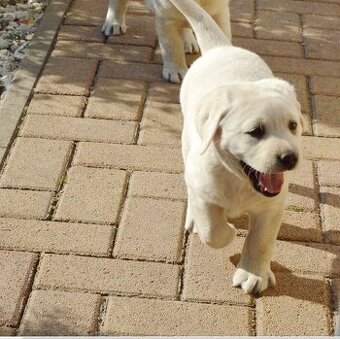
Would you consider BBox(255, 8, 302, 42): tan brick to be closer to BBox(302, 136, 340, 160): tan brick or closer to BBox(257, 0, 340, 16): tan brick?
BBox(257, 0, 340, 16): tan brick

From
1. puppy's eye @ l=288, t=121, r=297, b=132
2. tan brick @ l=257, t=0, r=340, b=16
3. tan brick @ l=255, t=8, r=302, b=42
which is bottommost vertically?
tan brick @ l=257, t=0, r=340, b=16

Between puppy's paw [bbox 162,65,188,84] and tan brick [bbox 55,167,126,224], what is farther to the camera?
puppy's paw [bbox 162,65,188,84]

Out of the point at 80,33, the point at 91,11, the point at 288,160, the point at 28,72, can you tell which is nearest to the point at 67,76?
the point at 28,72

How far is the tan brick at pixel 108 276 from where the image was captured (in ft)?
10.2

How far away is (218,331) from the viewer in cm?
293

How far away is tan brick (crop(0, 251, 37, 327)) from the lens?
2955mm

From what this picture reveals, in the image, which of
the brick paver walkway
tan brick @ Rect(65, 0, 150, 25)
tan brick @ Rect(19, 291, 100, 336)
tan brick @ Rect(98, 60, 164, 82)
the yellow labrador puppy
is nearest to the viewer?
tan brick @ Rect(19, 291, 100, 336)

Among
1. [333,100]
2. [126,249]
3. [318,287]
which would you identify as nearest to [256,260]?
[318,287]

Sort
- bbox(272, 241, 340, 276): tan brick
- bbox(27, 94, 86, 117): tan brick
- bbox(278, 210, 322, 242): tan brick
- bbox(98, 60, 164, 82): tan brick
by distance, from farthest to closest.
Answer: bbox(98, 60, 164, 82): tan brick
bbox(27, 94, 86, 117): tan brick
bbox(278, 210, 322, 242): tan brick
bbox(272, 241, 340, 276): tan brick

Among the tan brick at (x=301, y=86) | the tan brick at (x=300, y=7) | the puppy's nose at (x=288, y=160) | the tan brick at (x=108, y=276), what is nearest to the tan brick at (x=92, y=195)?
the tan brick at (x=108, y=276)

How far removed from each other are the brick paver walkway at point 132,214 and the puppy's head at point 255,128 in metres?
0.61

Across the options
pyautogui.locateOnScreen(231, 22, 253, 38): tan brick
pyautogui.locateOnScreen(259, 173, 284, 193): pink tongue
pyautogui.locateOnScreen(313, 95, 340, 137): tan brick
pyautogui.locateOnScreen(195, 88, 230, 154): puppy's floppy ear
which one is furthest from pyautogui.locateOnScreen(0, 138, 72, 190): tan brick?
pyautogui.locateOnScreen(231, 22, 253, 38): tan brick

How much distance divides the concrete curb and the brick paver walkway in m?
0.06

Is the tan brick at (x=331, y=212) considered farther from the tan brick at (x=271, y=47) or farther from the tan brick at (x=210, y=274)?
the tan brick at (x=271, y=47)
